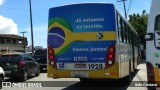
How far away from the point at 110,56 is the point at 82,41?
1.15 metres

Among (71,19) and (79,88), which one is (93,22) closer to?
(71,19)

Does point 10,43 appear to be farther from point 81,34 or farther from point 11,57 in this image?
point 81,34

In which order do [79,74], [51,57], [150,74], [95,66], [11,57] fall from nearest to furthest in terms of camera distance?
1. [150,74]
2. [95,66]
3. [79,74]
4. [51,57]
5. [11,57]

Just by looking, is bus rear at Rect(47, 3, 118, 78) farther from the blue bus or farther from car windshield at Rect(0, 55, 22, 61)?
car windshield at Rect(0, 55, 22, 61)

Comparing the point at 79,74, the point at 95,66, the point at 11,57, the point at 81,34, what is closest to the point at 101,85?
the point at 79,74

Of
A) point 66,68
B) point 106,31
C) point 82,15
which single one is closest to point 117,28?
point 106,31

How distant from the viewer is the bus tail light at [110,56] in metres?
12.2

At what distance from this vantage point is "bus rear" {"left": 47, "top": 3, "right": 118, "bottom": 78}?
40.2 feet

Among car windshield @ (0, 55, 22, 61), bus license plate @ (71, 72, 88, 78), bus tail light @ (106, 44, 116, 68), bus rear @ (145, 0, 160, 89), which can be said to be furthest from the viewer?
car windshield @ (0, 55, 22, 61)

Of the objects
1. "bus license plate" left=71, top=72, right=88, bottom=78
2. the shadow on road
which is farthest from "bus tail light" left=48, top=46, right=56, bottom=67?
the shadow on road

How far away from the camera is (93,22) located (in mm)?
12547

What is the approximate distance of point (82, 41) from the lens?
1262cm

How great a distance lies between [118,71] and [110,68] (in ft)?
0.96

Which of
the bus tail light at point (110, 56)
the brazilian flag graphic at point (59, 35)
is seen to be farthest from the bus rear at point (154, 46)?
the brazilian flag graphic at point (59, 35)
